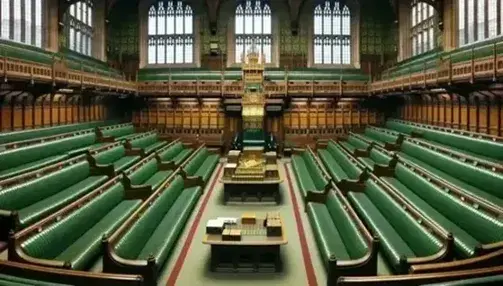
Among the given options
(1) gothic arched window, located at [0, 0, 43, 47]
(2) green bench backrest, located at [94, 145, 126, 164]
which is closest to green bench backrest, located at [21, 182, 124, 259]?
(2) green bench backrest, located at [94, 145, 126, 164]

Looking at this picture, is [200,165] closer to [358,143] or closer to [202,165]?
[202,165]

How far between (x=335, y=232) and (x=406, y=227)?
2082mm

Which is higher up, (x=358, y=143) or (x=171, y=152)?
(x=358, y=143)

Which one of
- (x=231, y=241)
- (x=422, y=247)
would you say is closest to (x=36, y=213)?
(x=231, y=241)

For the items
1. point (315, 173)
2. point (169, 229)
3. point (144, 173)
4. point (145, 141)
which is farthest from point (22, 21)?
point (169, 229)

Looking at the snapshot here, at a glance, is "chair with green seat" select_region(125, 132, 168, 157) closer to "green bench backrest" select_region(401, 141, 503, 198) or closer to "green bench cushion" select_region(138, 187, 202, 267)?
"green bench cushion" select_region(138, 187, 202, 267)

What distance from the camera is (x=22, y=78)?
1625 centimetres

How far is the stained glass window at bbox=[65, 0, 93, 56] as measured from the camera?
29.8 m

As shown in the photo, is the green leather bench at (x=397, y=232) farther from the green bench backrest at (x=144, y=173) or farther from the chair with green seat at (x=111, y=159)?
the chair with green seat at (x=111, y=159)

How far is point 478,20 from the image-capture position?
22.0 metres

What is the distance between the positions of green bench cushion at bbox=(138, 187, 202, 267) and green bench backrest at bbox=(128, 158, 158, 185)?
4.62ft

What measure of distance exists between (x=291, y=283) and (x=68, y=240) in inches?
169

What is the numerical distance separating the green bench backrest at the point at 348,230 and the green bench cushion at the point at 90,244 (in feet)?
15.5

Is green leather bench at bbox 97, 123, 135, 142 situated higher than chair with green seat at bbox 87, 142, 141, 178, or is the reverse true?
green leather bench at bbox 97, 123, 135, 142
